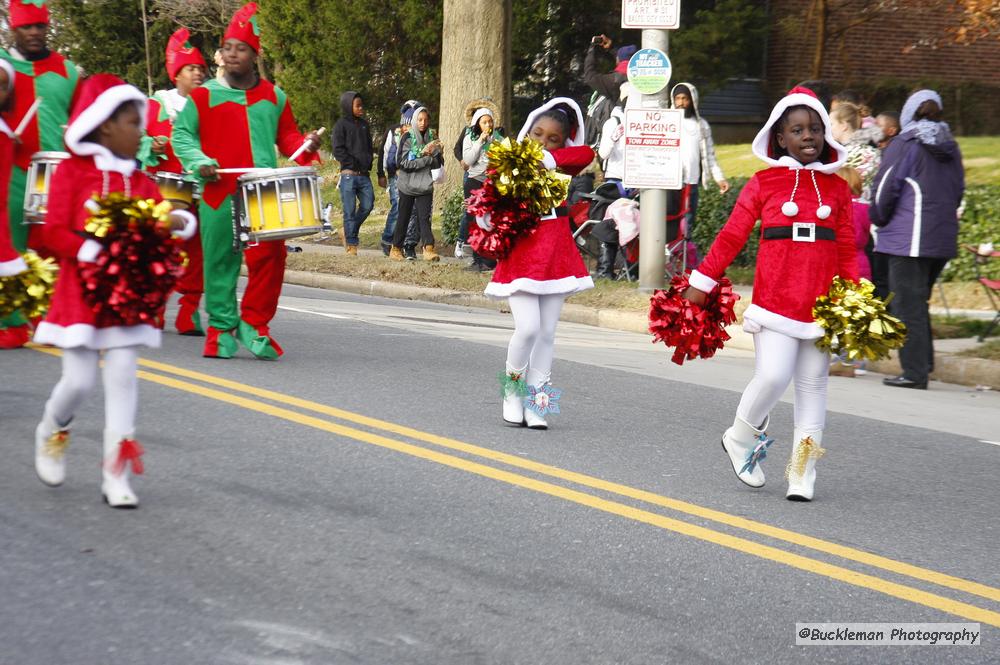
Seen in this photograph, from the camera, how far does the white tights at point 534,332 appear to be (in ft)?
25.8

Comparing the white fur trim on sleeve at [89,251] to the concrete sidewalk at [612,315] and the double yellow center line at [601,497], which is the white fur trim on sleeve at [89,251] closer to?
the double yellow center line at [601,497]

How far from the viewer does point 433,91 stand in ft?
84.8

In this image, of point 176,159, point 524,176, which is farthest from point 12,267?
point 176,159

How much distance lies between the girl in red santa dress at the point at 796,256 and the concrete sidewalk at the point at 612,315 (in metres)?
2.95

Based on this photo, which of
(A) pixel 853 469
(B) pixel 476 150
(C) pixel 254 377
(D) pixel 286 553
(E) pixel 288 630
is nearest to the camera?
(E) pixel 288 630

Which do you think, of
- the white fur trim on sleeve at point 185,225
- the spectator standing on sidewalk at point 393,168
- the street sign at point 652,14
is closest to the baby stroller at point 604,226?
the street sign at point 652,14

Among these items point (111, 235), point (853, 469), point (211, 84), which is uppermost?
point (211, 84)

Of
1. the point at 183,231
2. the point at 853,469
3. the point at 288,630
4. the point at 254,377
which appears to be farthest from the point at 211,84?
the point at 288,630

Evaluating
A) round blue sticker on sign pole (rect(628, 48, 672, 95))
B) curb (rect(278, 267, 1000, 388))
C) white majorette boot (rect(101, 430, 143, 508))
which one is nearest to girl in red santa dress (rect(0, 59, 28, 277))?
white majorette boot (rect(101, 430, 143, 508))

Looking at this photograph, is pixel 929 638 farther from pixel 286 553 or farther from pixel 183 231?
pixel 183 231

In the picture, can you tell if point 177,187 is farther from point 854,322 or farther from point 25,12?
point 854,322

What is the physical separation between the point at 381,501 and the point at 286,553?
89cm

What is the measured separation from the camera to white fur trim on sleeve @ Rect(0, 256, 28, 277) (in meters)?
6.86

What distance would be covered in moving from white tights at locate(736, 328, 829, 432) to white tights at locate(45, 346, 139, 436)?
2.73 meters
